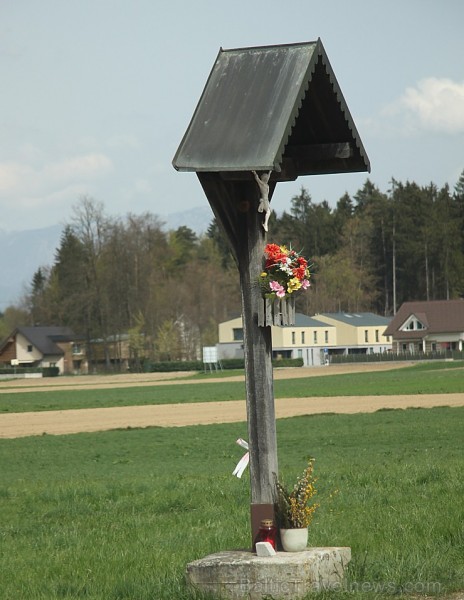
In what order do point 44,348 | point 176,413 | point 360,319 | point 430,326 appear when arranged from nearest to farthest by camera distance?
1. point 176,413
2. point 430,326
3. point 44,348
4. point 360,319

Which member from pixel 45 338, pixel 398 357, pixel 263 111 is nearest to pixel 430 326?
pixel 398 357

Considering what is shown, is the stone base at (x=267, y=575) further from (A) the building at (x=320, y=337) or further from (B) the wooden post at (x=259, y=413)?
(A) the building at (x=320, y=337)

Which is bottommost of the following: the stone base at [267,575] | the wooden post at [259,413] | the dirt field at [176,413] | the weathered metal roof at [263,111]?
the dirt field at [176,413]

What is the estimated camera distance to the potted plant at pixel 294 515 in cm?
851

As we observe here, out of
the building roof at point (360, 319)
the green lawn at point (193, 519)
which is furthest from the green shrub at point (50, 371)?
the green lawn at point (193, 519)

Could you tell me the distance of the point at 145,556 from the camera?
10188 mm

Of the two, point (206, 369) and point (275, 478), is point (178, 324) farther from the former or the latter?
point (275, 478)

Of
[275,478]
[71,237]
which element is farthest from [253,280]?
[71,237]

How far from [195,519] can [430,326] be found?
12336cm

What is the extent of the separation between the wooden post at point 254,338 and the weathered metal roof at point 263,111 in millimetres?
259

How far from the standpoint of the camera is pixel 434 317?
134000 millimetres

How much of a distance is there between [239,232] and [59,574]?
333cm

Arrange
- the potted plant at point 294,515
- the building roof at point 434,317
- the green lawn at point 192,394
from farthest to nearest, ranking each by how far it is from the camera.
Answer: the building roof at point 434,317, the green lawn at point 192,394, the potted plant at point 294,515

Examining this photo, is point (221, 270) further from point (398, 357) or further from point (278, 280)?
point (278, 280)
